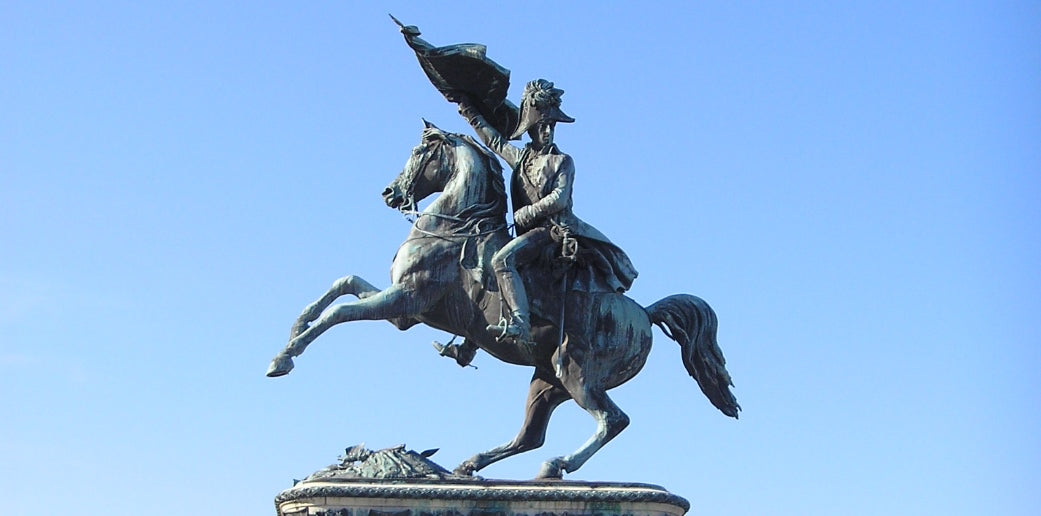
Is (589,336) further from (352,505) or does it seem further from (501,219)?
(352,505)

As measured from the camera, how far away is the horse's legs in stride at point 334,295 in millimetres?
19828

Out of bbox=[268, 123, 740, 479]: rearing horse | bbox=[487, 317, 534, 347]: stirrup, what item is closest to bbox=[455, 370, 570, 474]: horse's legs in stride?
bbox=[268, 123, 740, 479]: rearing horse

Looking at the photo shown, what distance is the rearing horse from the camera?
19.7 m

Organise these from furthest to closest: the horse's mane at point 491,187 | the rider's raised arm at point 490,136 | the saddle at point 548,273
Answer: the rider's raised arm at point 490,136 < the horse's mane at point 491,187 < the saddle at point 548,273

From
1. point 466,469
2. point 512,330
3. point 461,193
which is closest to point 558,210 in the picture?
point 461,193

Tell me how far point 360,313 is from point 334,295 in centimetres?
46

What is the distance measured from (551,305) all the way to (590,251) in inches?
Result: 23.9

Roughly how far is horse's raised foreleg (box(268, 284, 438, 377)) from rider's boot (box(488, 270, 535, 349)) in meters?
0.66

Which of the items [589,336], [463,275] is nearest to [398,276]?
[463,275]

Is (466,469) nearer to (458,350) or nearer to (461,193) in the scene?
(458,350)

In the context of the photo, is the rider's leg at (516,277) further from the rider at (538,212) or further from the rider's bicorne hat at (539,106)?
the rider's bicorne hat at (539,106)

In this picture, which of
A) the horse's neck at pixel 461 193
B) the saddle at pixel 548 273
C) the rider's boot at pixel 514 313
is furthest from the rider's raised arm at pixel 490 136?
the rider's boot at pixel 514 313

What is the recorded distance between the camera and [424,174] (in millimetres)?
20578

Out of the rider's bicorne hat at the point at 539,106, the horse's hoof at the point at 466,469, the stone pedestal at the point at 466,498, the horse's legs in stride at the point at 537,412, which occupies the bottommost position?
the stone pedestal at the point at 466,498
